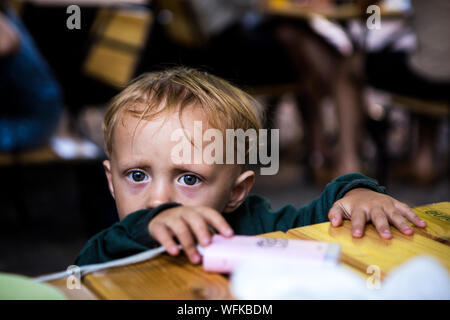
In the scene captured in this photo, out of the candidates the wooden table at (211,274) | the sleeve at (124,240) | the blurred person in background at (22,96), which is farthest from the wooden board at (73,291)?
the blurred person in background at (22,96)

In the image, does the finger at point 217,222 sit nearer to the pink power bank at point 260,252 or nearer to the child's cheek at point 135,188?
the pink power bank at point 260,252

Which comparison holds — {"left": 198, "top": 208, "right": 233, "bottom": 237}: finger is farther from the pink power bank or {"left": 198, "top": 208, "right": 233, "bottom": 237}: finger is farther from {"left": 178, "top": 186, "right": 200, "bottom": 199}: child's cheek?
{"left": 178, "top": 186, "right": 200, "bottom": 199}: child's cheek

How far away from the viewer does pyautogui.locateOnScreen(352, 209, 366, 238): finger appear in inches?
22.9

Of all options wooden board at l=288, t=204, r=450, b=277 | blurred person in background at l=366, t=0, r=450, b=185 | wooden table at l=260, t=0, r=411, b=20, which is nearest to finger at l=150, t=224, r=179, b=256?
wooden board at l=288, t=204, r=450, b=277

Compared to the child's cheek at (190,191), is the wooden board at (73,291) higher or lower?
lower

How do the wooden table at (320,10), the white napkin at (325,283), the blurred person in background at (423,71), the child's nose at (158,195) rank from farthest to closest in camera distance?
1. the wooden table at (320,10)
2. the blurred person in background at (423,71)
3. the child's nose at (158,195)
4. the white napkin at (325,283)

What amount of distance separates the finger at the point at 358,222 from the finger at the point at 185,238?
0.20 m

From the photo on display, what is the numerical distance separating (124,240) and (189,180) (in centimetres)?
23

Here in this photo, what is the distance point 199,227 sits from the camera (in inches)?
20.5

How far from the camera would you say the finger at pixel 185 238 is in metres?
0.50

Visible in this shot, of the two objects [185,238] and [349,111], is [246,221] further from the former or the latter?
[349,111]

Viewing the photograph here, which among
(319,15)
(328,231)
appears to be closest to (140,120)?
(328,231)

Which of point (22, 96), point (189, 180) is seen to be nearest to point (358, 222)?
point (189, 180)

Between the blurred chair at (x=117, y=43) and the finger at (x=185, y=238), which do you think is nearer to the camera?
the finger at (x=185, y=238)
